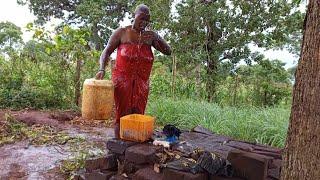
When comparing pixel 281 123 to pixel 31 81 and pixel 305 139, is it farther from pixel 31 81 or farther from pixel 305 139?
pixel 31 81

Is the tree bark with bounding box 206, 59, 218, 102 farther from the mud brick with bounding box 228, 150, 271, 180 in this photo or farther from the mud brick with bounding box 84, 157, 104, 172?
the mud brick with bounding box 228, 150, 271, 180

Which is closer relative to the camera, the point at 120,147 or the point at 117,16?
the point at 120,147

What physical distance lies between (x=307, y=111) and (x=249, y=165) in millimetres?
993

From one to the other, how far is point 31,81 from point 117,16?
1021 centimetres

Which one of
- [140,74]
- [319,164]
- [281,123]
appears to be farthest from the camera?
[281,123]

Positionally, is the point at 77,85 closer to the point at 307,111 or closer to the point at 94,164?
the point at 94,164

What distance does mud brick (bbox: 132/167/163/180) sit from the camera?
2.91 m

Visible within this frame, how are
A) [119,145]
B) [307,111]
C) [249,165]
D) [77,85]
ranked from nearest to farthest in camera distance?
[307,111] → [249,165] → [119,145] → [77,85]

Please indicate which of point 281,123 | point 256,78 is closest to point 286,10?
point 256,78

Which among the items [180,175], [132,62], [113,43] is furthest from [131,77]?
[180,175]

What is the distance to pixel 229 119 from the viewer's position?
565cm

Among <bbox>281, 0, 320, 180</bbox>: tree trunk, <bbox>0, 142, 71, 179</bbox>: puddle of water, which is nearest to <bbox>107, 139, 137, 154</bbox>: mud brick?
<bbox>0, 142, 71, 179</bbox>: puddle of water

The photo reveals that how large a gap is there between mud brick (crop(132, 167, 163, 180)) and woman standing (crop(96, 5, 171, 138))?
74cm

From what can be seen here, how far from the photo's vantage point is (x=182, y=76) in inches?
338
